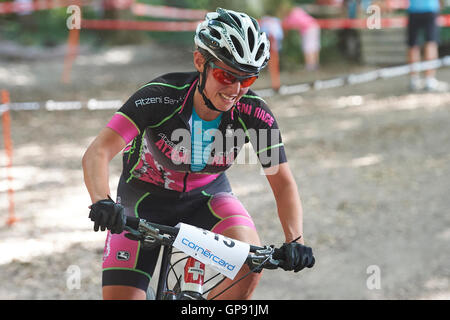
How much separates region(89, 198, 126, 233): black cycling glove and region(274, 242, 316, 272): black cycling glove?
2.29ft

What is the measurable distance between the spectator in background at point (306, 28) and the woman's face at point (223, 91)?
41.9 ft

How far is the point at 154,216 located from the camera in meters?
3.12

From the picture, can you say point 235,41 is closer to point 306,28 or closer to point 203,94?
point 203,94

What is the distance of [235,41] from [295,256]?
1.01m

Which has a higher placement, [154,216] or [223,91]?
[223,91]

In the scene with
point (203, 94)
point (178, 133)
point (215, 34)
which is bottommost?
point (178, 133)

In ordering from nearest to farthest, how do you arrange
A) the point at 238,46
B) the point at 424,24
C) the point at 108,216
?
1. the point at 108,216
2. the point at 238,46
3. the point at 424,24

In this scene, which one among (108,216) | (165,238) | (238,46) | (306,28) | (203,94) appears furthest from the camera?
(306,28)

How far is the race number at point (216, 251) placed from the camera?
8.29 ft

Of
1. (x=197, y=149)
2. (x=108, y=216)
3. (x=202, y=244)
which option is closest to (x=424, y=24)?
(x=197, y=149)

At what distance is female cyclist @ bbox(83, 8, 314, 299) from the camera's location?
275 cm

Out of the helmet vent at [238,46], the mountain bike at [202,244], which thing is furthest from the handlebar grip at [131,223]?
the helmet vent at [238,46]

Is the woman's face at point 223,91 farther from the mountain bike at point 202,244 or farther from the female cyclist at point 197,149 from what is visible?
the mountain bike at point 202,244

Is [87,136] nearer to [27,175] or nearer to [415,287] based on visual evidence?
[27,175]
